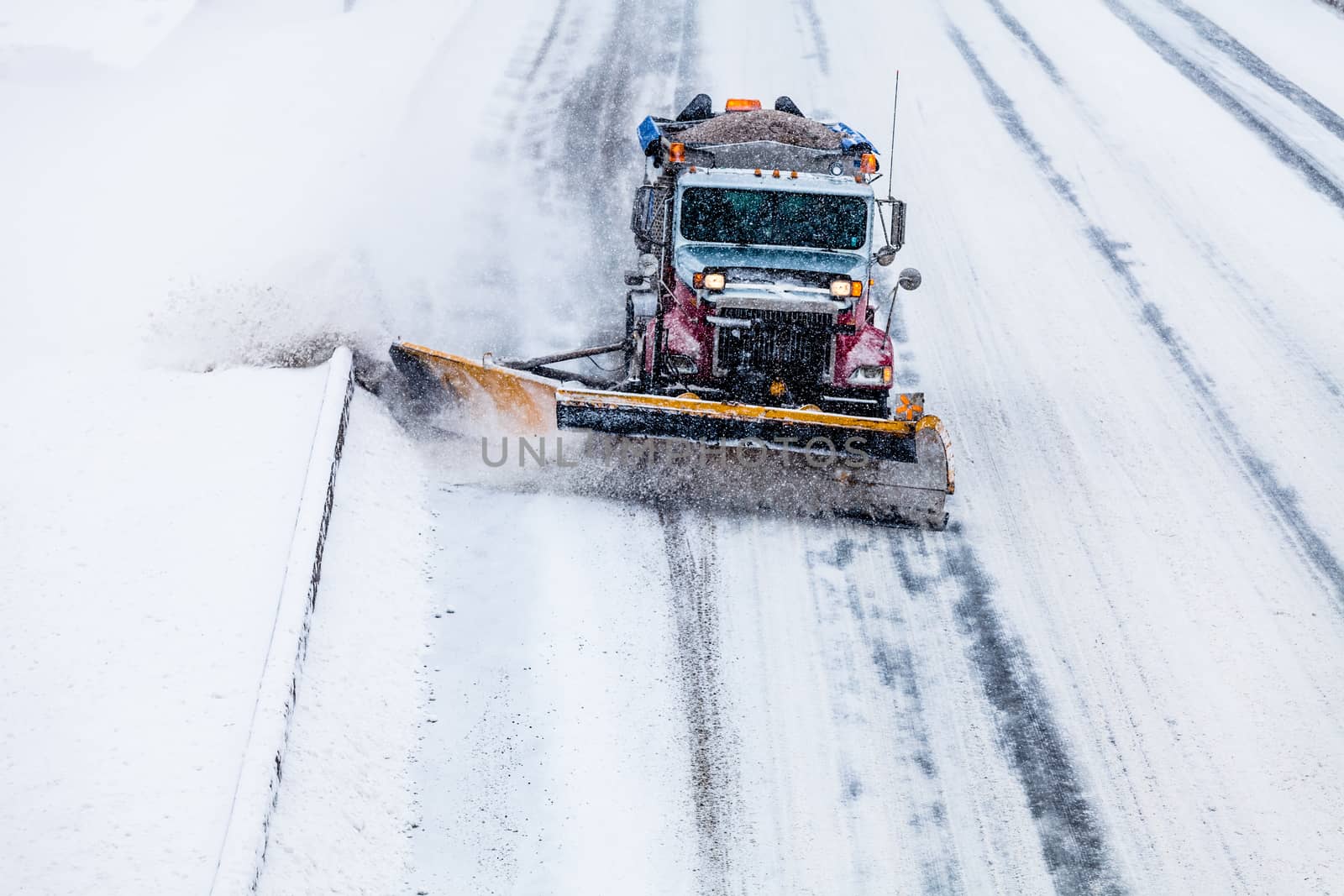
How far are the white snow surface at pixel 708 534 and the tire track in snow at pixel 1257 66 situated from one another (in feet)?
0.58

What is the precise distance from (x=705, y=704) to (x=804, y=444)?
2.14m

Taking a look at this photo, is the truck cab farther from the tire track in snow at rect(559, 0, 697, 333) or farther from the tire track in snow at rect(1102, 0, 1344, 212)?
the tire track in snow at rect(1102, 0, 1344, 212)

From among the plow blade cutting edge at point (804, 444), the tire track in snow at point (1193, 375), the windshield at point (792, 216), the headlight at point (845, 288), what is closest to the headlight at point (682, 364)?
the plow blade cutting edge at point (804, 444)

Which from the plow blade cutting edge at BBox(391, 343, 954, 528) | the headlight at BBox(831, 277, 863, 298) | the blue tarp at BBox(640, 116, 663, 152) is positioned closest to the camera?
the plow blade cutting edge at BBox(391, 343, 954, 528)

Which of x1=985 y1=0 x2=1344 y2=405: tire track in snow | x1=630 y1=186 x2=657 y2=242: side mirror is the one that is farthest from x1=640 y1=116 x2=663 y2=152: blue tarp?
x1=985 y1=0 x2=1344 y2=405: tire track in snow

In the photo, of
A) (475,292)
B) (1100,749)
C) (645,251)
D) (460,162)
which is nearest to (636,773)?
(1100,749)

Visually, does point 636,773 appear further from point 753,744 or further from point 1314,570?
point 1314,570

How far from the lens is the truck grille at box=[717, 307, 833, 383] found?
890 cm

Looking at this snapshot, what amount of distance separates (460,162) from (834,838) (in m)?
10.5

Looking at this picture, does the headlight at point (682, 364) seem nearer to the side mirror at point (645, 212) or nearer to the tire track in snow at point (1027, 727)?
the side mirror at point (645, 212)

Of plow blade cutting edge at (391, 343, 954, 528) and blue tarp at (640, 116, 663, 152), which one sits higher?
blue tarp at (640, 116, 663, 152)

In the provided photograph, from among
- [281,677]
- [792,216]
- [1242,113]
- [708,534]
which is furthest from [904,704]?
[1242,113]

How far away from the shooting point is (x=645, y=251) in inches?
390

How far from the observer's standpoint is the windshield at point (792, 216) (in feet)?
30.3
